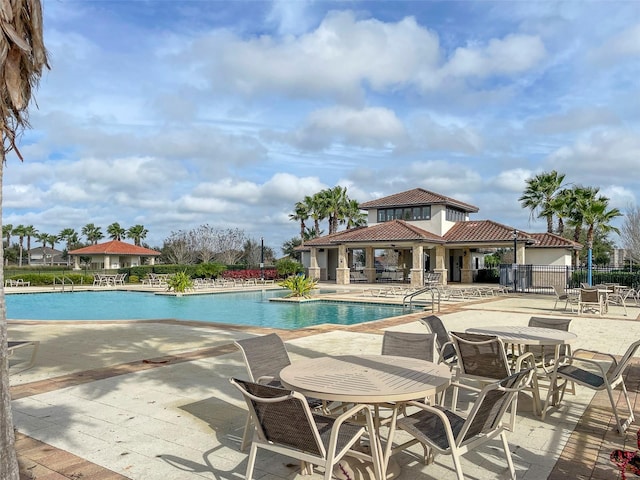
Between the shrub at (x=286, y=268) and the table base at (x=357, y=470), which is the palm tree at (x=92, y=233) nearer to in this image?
the shrub at (x=286, y=268)

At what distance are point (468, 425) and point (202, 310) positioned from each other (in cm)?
1804

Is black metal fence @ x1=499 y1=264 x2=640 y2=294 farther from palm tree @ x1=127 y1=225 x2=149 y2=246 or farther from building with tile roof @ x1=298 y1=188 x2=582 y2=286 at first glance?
palm tree @ x1=127 y1=225 x2=149 y2=246

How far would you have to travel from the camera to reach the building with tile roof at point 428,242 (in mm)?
32875

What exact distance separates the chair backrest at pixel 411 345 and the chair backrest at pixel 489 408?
1509 millimetres

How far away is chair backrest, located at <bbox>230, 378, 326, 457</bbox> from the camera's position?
10.0 feet

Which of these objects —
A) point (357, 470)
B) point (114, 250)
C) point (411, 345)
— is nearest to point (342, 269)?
point (114, 250)

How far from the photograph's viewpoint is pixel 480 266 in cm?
4150

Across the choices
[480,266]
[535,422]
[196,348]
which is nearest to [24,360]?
[196,348]

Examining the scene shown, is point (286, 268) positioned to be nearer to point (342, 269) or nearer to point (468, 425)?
point (342, 269)

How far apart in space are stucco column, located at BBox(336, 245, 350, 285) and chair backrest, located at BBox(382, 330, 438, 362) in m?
30.8

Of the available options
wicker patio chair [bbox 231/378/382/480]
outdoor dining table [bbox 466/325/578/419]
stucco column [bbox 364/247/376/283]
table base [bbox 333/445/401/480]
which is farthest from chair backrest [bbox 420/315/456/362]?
stucco column [bbox 364/247/376/283]

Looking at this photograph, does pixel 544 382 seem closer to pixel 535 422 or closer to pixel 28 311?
pixel 535 422

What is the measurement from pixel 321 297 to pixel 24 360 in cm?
1597

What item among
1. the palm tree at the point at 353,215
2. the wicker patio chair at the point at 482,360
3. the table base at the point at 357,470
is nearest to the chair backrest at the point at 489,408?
the table base at the point at 357,470
